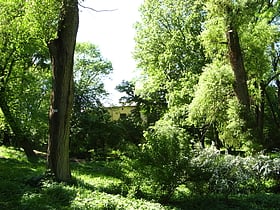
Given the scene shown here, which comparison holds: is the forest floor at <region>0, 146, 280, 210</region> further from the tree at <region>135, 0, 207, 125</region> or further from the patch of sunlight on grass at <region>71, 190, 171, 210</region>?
the tree at <region>135, 0, 207, 125</region>

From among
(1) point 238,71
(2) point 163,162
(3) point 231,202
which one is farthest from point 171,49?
(3) point 231,202

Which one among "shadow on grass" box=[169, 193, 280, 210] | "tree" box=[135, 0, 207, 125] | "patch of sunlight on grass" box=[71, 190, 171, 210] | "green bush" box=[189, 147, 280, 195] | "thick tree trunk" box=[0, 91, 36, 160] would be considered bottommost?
"shadow on grass" box=[169, 193, 280, 210]

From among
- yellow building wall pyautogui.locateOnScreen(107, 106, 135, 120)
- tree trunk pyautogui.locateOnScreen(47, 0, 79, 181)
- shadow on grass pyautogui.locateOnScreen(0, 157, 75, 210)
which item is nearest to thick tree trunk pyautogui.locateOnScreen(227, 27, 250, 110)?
tree trunk pyautogui.locateOnScreen(47, 0, 79, 181)

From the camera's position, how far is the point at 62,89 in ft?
36.3

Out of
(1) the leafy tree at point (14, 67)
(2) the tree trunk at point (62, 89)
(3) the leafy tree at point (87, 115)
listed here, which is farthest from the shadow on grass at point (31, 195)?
(3) the leafy tree at point (87, 115)

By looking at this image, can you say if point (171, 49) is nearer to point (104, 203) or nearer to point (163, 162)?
point (163, 162)

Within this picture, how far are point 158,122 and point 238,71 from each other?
12.5ft

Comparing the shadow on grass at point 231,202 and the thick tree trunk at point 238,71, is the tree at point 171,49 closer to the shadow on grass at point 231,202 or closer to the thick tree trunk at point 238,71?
the thick tree trunk at point 238,71

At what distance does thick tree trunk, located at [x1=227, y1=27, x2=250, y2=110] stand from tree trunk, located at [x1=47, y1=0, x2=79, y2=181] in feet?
20.3

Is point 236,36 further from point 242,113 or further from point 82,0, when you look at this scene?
point 82,0

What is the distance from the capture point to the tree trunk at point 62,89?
11.0m

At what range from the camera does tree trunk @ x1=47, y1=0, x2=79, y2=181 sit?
11.0 m

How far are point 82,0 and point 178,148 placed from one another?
17.7ft

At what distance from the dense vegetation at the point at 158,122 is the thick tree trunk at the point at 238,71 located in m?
0.04
